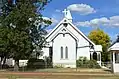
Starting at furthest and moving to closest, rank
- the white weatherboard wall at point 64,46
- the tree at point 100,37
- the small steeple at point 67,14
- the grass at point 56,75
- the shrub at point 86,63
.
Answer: the tree at point 100,37 < the small steeple at point 67,14 < the white weatherboard wall at point 64,46 < the shrub at point 86,63 < the grass at point 56,75

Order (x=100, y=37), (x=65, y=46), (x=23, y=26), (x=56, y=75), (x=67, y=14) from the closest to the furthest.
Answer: (x=56, y=75) < (x=23, y=26) < (x=65, y=46) < (x=67, y=14) < (x=100, y=37)

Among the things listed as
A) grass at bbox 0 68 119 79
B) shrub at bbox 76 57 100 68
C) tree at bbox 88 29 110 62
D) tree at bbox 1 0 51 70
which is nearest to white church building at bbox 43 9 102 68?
shrub at bbox 76 57 100 68

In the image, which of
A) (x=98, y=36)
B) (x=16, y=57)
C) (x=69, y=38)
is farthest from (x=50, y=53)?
(x=98, y=36)

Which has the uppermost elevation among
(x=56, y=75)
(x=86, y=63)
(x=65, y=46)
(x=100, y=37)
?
(x=100, y=37)

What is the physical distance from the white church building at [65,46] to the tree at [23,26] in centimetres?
826

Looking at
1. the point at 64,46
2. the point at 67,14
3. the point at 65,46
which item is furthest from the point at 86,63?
the point at 67,14

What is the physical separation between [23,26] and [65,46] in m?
12.9

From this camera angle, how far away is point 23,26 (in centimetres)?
4550

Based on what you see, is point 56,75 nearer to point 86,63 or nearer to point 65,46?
point 86,63

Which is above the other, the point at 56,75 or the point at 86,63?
the point at 86,63

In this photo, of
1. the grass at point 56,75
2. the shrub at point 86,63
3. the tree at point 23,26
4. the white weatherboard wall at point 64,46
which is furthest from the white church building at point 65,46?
the grass at point 56,75

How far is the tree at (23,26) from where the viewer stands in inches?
1740

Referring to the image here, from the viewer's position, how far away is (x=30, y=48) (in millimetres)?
45594

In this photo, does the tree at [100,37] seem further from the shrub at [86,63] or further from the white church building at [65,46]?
the shrub at [86,63]
